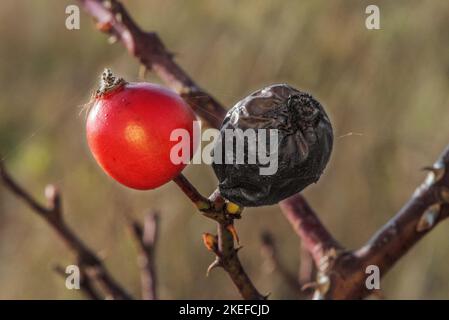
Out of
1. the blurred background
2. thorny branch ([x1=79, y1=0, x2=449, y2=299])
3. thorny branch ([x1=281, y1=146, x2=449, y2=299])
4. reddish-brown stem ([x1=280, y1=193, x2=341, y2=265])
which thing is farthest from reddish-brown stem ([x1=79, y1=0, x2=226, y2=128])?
the blurred background

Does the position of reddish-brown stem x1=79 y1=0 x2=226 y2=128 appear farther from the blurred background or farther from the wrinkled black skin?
the blurred background

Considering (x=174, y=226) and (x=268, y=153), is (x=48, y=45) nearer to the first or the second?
(x=174, y=226)

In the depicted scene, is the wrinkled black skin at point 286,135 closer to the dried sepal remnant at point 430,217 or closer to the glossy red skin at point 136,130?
the glossy red skin at point 136,130

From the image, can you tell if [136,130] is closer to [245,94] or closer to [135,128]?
[135,128]

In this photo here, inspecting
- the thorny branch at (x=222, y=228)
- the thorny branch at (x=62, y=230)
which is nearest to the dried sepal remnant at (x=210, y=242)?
the thorny branch at (x=222, y=228)

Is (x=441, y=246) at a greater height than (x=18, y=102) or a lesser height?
lesser
